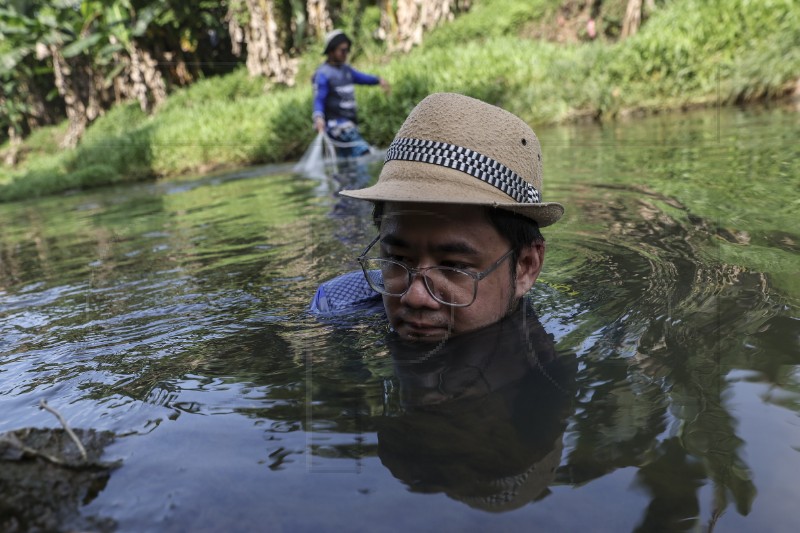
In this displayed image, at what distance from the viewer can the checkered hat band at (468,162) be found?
2166 mm

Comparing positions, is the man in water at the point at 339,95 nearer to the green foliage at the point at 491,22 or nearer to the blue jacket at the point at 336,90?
the blue jacket at the point at 336,90

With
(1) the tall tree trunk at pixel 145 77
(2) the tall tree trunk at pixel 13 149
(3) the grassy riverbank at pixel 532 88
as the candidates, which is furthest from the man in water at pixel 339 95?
(2) the tall tree trunk at pixel 13 149

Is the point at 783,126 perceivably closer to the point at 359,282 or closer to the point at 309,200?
the point at 309,200

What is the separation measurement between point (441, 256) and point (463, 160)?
0.30 m

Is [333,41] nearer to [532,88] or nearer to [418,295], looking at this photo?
[532,88]

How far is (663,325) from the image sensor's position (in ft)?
7.47

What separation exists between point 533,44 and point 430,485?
44.5 ft

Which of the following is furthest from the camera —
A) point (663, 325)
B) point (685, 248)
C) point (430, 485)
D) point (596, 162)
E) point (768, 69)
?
point (768, 69)

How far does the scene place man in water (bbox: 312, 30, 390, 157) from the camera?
8594 mm

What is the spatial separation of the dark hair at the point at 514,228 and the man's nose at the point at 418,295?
299 mm

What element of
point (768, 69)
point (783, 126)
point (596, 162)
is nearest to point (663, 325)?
point (596, 162)

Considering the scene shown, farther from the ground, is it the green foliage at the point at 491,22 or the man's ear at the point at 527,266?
the green foliage at the point at 491,22

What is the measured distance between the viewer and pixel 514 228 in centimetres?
234

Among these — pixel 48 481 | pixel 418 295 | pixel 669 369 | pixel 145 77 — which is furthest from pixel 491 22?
pixel 48 481
